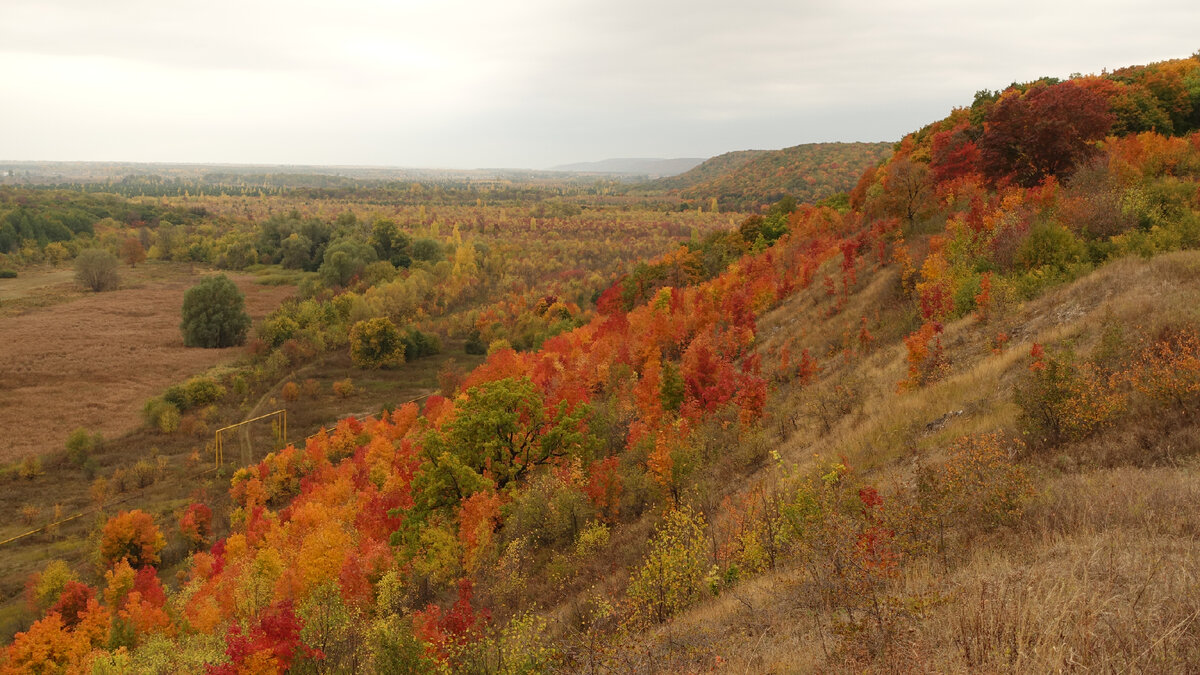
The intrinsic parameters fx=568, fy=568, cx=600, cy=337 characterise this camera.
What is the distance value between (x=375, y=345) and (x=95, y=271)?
67.8 m

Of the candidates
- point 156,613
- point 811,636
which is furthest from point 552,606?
point 156,613

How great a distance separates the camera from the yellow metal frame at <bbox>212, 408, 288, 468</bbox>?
5409 centimetres

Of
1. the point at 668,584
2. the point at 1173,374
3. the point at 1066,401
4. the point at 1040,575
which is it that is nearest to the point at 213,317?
the point at 668,584

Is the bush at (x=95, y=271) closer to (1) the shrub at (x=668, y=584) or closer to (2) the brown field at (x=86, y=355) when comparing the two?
(2) the brown field at (x=86, y=355)

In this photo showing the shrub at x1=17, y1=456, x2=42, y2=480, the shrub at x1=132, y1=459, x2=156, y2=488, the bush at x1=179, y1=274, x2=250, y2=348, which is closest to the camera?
the shrub at x1=17, y1=456, x2=42, y2=480

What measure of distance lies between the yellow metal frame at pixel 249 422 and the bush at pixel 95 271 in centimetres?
6973

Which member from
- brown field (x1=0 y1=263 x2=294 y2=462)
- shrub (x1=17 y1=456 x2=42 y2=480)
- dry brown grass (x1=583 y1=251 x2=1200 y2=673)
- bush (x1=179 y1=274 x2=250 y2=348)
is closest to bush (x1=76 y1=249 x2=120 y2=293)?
brown field (x1=0 y1=263 x2=294 y2=462)

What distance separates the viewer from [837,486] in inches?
562

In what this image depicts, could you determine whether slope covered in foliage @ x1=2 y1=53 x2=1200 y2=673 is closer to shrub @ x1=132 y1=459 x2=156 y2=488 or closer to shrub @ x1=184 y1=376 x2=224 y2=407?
shrub @ x1=132 y1=459 x2=156 y2=488

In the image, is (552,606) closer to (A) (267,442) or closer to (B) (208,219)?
(A) (267,442)

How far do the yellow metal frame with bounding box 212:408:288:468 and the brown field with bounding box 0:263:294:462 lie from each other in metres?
9.64

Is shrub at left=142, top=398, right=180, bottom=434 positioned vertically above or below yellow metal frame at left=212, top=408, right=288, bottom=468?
above

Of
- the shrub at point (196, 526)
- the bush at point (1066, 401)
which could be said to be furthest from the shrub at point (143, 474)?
the bush at point (1066, 401)

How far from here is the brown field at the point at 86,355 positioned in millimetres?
57875
